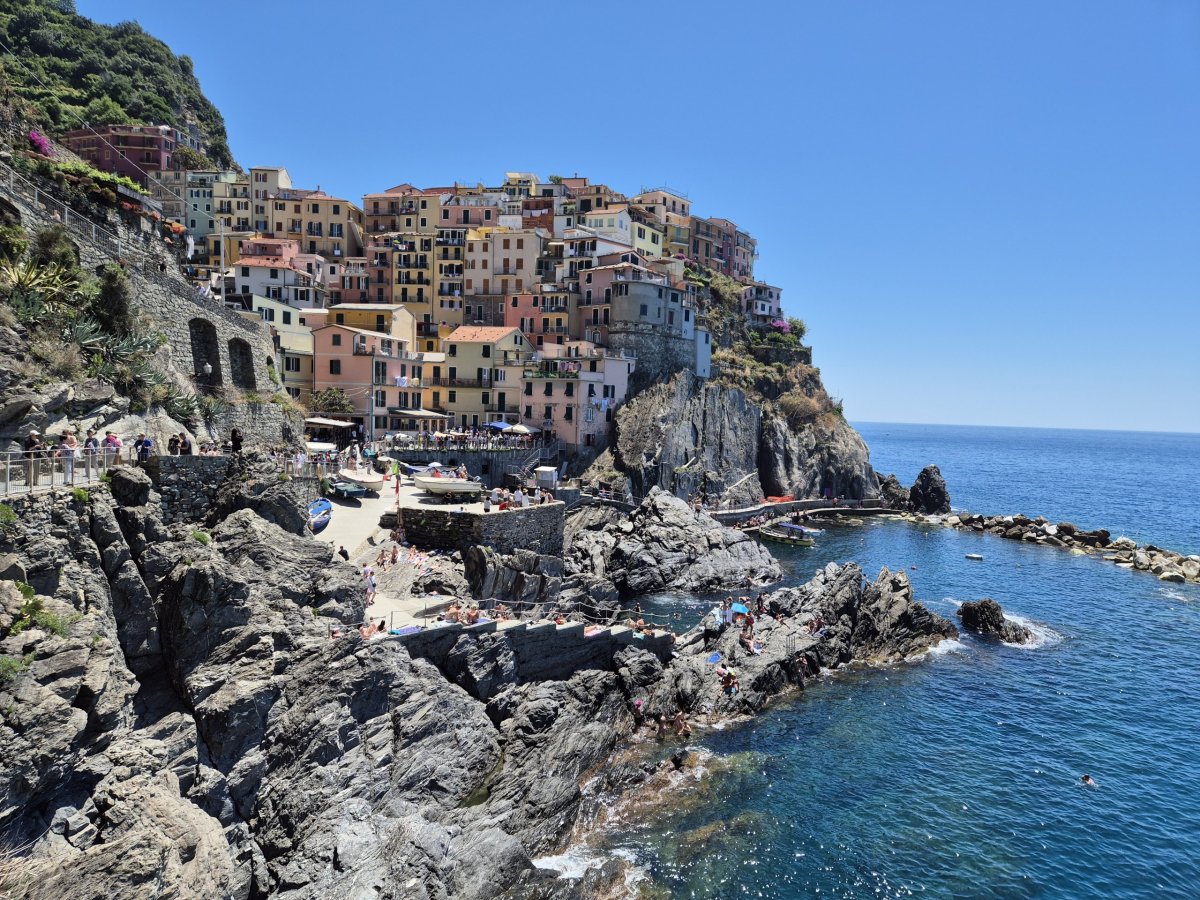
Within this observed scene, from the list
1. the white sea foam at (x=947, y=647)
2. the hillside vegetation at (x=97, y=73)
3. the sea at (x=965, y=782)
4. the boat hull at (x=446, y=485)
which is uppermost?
the hillside vegetation at (x=97, y=73)

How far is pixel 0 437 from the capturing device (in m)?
20.2

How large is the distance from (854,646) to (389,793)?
24337 millimetres

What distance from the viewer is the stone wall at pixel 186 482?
23203mm

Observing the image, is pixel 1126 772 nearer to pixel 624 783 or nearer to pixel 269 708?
pixel 624 783

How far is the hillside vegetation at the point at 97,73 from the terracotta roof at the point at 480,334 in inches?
1886

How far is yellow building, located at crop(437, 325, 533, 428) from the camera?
2542 inches

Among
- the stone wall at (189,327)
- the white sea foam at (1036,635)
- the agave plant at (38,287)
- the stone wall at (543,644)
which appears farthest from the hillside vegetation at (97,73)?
the white sea foam at (1036,635)

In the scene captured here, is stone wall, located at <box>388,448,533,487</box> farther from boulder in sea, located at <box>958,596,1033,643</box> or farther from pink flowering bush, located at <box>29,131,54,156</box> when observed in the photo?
boulder in sea, located at <box>958,596,1033,643</box>

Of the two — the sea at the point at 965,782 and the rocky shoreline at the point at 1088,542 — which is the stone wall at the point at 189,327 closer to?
the sea at the point at 965,782

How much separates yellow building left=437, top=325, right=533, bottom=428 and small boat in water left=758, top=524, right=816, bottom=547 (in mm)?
23747

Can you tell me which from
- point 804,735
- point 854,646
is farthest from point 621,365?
point 804,735

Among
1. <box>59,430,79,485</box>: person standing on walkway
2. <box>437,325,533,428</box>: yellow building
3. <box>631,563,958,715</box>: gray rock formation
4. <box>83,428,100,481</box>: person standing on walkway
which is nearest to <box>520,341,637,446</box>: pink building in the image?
<box>437,325,533,428</box>: yellow building

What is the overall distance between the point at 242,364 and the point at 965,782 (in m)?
36.7

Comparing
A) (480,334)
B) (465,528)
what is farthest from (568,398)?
(465,528)
